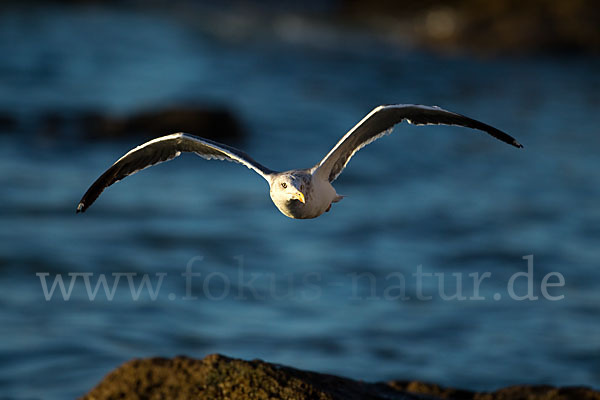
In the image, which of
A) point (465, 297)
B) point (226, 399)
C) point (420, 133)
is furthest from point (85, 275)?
point (420, 133)

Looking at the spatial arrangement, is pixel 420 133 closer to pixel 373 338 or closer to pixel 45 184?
pixel 45 184

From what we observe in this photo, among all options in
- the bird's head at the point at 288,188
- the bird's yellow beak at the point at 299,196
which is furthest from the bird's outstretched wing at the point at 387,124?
the bird's yellow beak at the point at 299,196

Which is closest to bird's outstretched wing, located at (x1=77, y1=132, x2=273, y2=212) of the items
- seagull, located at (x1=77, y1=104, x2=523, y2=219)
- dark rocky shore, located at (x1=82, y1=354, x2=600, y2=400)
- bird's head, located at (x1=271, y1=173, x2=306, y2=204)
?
seagull, located at (x1=77, y1=104, x2=523, y2=219)

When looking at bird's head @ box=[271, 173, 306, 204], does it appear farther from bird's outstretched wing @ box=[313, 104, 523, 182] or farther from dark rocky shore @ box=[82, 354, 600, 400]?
dark rocky shore @ box=[82, 354, 600, 400]

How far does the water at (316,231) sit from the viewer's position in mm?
10906

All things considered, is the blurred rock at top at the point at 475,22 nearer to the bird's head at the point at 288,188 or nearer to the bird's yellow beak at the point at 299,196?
the bird's head at the point at 288,188

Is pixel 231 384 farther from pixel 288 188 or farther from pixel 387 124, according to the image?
pixel 387 124

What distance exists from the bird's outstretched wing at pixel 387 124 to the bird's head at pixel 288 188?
0.52 meters

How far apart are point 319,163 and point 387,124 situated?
61 cm

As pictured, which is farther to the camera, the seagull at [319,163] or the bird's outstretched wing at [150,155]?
the bird's outstretched wing at [150,155]

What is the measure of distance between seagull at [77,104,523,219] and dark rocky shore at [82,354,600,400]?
1168 mm

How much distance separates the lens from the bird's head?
6141mm

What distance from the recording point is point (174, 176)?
17.9 metres

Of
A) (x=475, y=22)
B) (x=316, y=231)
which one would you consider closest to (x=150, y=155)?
(x=316, y=231)
